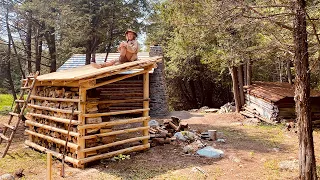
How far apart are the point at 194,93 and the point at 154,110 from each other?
9.65 m

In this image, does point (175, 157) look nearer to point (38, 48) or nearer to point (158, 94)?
point (158, 94)

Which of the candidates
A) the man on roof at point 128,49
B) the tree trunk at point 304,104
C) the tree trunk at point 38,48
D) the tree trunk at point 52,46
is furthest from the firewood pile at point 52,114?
the tree trunk at point 38,48

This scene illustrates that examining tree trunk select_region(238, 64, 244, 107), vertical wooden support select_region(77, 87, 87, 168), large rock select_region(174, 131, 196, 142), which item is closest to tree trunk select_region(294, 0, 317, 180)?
large rock select_region(174, 131, 196, 142)

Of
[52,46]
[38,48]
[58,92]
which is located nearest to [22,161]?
[58,92]

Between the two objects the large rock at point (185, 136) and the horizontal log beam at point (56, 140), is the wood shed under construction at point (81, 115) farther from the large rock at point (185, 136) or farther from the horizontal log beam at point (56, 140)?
the large rock at point (185, 136)

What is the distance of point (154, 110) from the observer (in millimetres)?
17219

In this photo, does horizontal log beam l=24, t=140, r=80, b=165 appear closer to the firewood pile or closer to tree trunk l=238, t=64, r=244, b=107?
the firewood pile

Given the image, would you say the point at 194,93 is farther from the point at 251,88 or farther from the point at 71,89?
the point at 71,89

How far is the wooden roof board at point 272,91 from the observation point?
13.7 metres

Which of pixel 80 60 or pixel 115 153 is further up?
pixel 80 60

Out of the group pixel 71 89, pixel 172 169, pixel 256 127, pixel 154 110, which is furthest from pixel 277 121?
pixel 71 89

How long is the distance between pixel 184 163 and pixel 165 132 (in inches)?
104

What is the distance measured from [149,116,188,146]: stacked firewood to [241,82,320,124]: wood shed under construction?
546 centimetres

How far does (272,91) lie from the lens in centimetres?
1473
